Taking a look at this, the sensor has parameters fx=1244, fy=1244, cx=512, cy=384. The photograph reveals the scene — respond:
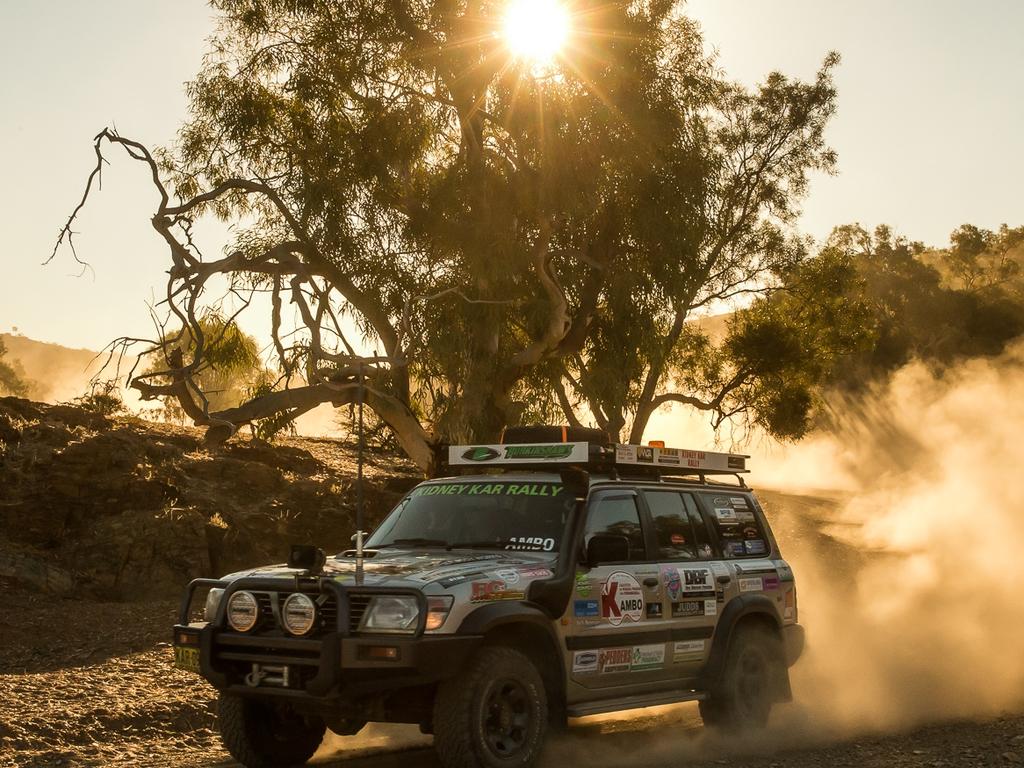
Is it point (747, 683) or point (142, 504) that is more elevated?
point (142, 504)

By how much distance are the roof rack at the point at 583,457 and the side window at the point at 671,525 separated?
0.23m

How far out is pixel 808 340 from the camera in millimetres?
28250

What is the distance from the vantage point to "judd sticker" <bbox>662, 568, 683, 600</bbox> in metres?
9.20

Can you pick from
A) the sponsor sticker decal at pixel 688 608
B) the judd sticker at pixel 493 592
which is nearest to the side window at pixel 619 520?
the sponsor sticker decal at pixel 688 608

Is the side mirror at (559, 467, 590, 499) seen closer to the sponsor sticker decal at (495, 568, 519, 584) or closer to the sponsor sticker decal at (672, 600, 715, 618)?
the sponsor sticker decal at (495, 568, 519, 584)

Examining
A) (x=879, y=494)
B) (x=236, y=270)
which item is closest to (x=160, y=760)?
(x=236, y=270)

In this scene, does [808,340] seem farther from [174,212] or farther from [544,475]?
[544,475]

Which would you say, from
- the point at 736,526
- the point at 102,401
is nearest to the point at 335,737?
the point at 736,526

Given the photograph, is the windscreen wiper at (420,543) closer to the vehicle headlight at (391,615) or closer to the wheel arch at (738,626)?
the vehicle headlight at (391,615)

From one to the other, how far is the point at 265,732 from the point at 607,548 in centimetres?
254

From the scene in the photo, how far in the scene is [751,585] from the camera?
10.2 metres

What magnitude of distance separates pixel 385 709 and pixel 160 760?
2.59 m

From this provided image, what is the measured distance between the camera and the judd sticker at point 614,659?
8.46 m

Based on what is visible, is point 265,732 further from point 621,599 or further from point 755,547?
point 755,547
